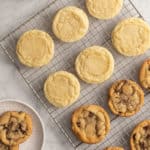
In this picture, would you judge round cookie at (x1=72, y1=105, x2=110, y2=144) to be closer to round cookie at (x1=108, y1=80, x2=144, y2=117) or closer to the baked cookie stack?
round cookie at (x1=108, y1=80, x2=144, y2=117)

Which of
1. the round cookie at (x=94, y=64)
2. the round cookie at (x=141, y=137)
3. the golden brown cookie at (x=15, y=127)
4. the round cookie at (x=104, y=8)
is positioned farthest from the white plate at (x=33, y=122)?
the round cookie at (x=104, y=8)

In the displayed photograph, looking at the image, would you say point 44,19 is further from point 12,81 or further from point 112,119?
point 112,119

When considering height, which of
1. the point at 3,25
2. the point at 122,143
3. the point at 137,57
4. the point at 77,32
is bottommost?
the point at 122,143

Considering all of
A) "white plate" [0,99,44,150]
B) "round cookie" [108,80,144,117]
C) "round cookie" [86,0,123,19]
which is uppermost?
"round cookie" [86,0,123,19]

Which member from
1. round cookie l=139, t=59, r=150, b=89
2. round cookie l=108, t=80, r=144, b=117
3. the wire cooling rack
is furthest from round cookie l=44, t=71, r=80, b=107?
round cookie l=139, t=59, r=150, b=89

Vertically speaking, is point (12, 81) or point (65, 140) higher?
point (12, 81)

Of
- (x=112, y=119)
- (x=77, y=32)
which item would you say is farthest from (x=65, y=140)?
(x=77, y=32)

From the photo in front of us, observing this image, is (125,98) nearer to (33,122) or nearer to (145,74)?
(145,74)
